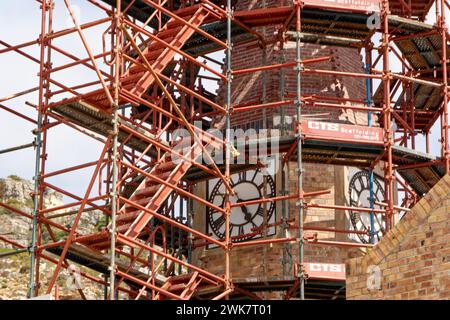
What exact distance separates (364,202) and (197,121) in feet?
15.8

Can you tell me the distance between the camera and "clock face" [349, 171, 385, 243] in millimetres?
34250

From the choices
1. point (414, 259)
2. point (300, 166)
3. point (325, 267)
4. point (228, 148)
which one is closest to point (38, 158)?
point (228, 148)

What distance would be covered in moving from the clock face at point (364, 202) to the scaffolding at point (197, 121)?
48cm

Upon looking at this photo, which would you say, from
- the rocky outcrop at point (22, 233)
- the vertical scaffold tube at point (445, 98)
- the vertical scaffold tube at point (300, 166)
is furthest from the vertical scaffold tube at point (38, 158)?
the rocky outcrop at point (22, 233)

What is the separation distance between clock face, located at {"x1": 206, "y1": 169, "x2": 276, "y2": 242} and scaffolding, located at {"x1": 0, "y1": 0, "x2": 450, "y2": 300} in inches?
11.0

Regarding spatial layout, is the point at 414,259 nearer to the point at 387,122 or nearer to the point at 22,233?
the point at 387,122

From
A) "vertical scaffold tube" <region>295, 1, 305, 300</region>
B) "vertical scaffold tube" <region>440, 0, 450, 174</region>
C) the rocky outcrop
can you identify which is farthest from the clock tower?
the rocky outcrop

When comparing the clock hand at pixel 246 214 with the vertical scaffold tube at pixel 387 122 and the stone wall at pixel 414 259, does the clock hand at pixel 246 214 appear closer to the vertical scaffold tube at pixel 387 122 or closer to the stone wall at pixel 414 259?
the vertical scaffold tube at pixel 387 122

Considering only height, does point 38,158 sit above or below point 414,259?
above

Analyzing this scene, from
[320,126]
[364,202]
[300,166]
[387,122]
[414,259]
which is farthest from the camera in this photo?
[364,202]

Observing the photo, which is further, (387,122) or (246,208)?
(246,208)

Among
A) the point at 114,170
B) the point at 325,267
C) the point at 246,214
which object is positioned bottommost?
the point at 325,267

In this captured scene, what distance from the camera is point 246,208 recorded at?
113 ft
